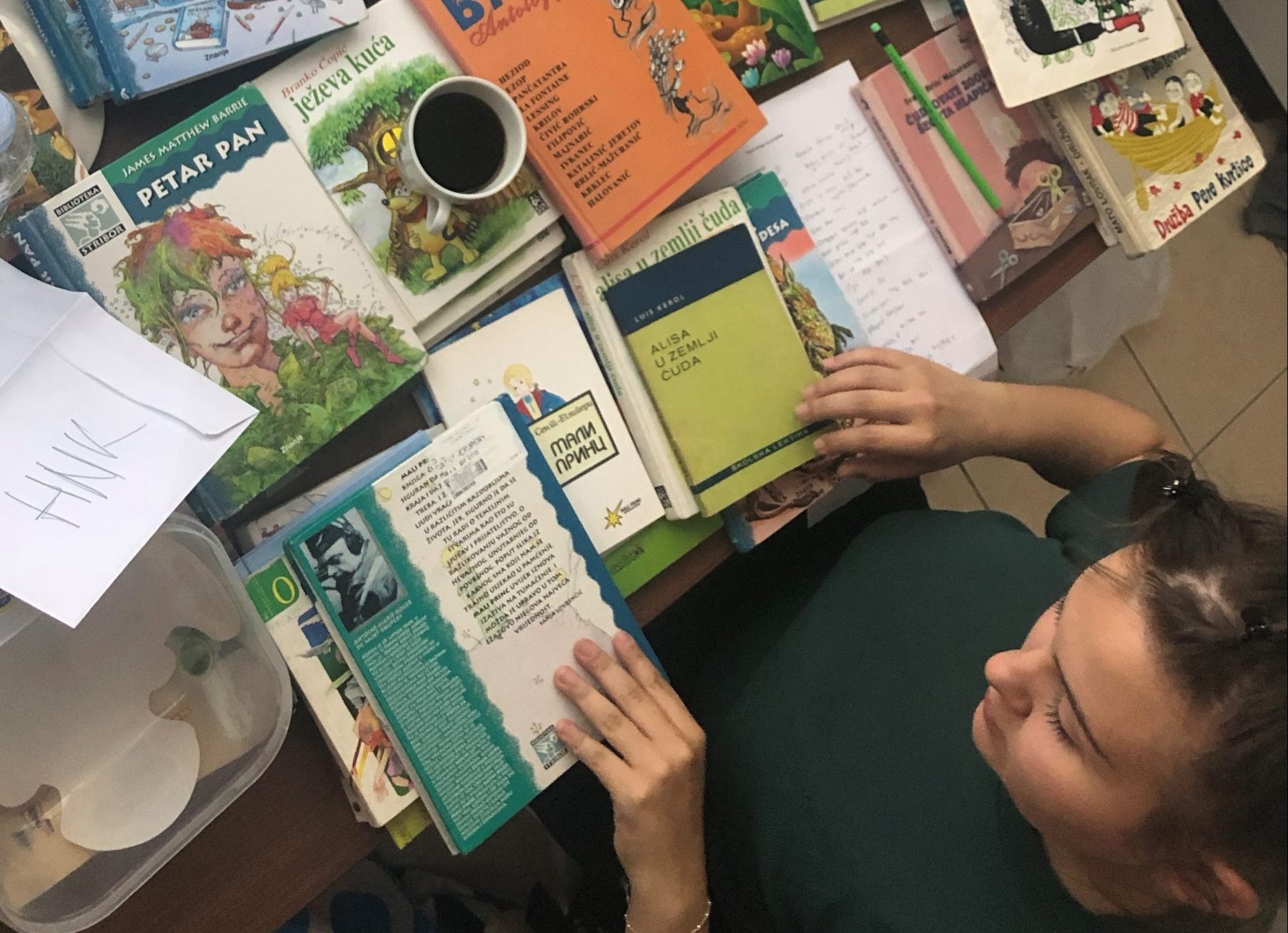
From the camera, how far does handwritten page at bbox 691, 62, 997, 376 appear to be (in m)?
0.72

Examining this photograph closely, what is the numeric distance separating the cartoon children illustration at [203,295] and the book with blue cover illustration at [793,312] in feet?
1.13

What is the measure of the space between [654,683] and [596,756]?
64 mm

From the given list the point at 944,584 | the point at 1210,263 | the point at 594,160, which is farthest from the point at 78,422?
the point at 1210,263

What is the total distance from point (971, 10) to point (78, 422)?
0.71 m

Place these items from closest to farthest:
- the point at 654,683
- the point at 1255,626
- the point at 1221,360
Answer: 1. the point at 1255,626
2. the point at 654,683
3. the point at 1221,360

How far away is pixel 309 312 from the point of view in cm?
57

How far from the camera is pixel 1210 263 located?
5.13 feet

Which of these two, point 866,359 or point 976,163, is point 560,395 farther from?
point 976,163

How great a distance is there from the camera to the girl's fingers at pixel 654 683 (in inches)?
Answer: 24.6

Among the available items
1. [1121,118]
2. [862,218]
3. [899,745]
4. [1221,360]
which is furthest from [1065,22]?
[1221,360]

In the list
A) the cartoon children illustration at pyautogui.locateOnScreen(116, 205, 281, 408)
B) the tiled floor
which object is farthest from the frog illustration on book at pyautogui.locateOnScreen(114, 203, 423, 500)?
the tiled floor

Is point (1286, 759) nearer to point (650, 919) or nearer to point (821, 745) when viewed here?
point (821, 745)

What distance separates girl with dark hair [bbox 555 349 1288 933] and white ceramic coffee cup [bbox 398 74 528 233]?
0.27m

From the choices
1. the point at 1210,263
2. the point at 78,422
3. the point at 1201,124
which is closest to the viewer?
the point at 78,422
